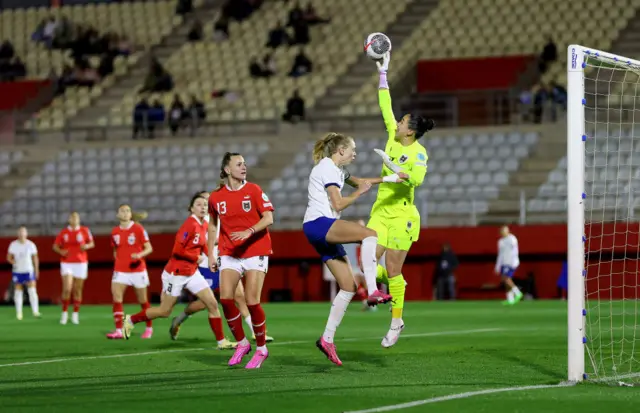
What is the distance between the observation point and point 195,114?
3891 centimetres

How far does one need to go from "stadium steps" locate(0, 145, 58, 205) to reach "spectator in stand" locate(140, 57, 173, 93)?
13.6 ft

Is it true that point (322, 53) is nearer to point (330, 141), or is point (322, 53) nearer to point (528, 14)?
point (528, 14)

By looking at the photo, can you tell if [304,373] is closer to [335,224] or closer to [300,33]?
[335,224]


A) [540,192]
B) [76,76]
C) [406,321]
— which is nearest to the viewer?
[406,321]

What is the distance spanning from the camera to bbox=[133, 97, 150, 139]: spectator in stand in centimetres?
3938

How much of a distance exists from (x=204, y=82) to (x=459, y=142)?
34.1 feet

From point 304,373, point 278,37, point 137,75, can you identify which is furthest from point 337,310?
point 137,75

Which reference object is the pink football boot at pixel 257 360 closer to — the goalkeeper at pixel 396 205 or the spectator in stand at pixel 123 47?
the goalkeeper at pixel 396 205

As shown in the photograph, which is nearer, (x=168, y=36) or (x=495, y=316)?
(x=495, y=316)

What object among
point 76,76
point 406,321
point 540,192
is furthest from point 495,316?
point 76,76

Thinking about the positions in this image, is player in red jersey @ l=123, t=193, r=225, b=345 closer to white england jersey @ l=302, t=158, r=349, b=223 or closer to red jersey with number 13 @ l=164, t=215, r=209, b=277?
red jersey with number 13 @ l=164, t=215, r=209, b=277

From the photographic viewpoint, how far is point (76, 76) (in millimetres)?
43562

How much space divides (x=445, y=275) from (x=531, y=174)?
4.13 meters

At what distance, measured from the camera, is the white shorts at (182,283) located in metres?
16.9
